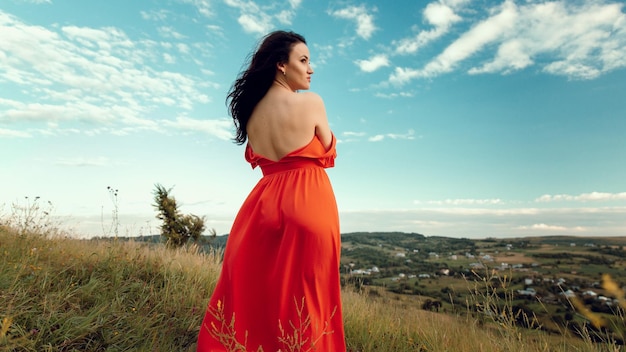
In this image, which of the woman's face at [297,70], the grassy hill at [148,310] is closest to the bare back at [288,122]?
the woman's face at [297,70]

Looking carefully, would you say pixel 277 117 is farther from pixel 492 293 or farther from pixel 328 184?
pixel 492 293

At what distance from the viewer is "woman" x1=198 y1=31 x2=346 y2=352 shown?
3.30 metres

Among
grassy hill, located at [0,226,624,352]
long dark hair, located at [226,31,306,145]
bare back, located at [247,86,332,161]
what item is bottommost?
grassy hill, located at [0,226,624,352]

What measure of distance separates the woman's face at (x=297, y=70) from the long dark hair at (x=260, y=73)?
0.05m

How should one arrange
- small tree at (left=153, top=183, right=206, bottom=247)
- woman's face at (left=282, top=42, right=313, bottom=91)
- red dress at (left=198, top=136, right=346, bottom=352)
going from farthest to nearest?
1. small tree at (left=153, top=183, right=206, bottom=247)
2. woman's face at (left=282, top=42, right=313, bottom=91)
3. red dress at (left=198, top=136, right=346, bottom=352)

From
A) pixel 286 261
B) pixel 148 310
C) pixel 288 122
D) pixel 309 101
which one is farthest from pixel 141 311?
pixel 309 101

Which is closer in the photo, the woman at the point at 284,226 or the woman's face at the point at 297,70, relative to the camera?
the woman at the point at 284,226

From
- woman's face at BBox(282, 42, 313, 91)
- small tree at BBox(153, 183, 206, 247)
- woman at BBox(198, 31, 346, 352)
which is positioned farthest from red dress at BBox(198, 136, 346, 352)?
small tree at BBox(153, 183, 206, 247)

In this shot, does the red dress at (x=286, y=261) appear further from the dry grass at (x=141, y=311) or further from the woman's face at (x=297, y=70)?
the dry grass at (x=141, y=311)

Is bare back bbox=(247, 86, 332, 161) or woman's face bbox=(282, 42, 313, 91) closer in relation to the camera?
bare back bbox=(247, 86, 332, 161)

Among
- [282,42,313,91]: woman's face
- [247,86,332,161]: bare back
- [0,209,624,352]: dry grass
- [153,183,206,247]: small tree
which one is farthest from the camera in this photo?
[153,183,206,247]: small tree

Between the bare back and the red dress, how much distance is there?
0.07 metres

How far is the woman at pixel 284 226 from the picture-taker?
130 inches

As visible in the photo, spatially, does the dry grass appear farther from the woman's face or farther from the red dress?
the woman's face
